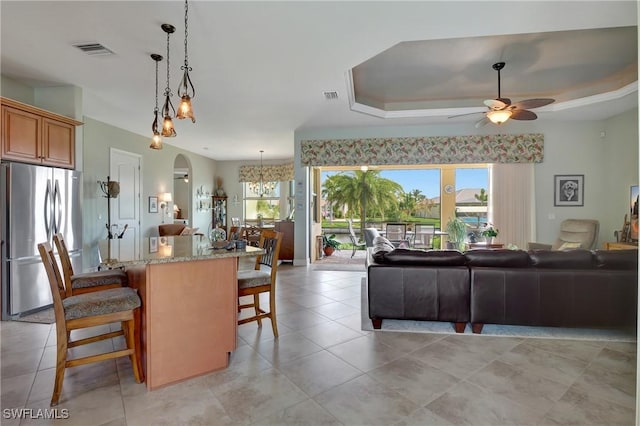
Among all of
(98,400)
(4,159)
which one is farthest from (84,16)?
(98,400)

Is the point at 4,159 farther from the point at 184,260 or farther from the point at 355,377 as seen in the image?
the point at 355,377

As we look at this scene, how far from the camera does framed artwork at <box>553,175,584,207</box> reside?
5.68m

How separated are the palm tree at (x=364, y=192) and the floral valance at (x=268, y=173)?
5.24ft

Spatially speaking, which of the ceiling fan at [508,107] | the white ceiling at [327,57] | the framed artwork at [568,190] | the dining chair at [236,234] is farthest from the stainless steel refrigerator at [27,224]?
the framed artwork at [568,190]

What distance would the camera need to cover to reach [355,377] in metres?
2.19

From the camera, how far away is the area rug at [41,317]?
131 inches

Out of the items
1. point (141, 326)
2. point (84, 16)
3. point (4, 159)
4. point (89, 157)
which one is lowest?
point (141, 326)

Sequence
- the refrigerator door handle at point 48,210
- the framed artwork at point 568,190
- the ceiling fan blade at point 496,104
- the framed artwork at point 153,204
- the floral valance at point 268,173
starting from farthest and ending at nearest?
1. the floral valance at point 268,173
2. the framed artwork at point 153,204
3. the framed artwork at point 568,190
4. the ceiling fan blade at point 496,104
5. the refrigerator door handle at point 48,210

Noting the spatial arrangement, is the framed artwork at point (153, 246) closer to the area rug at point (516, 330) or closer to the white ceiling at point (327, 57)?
the white ceiling at point (327, 57)

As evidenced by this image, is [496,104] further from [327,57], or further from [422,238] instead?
[422,238]

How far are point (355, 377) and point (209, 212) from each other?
841cm

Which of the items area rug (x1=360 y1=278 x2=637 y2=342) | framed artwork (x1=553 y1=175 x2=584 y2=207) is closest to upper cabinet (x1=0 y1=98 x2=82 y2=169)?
area rug (x1=360 y1=278 x2=637 y2=342)

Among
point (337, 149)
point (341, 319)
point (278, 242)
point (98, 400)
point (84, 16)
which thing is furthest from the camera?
point (337, 149)

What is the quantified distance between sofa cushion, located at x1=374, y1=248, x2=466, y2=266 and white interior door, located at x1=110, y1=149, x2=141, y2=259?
189 inches
